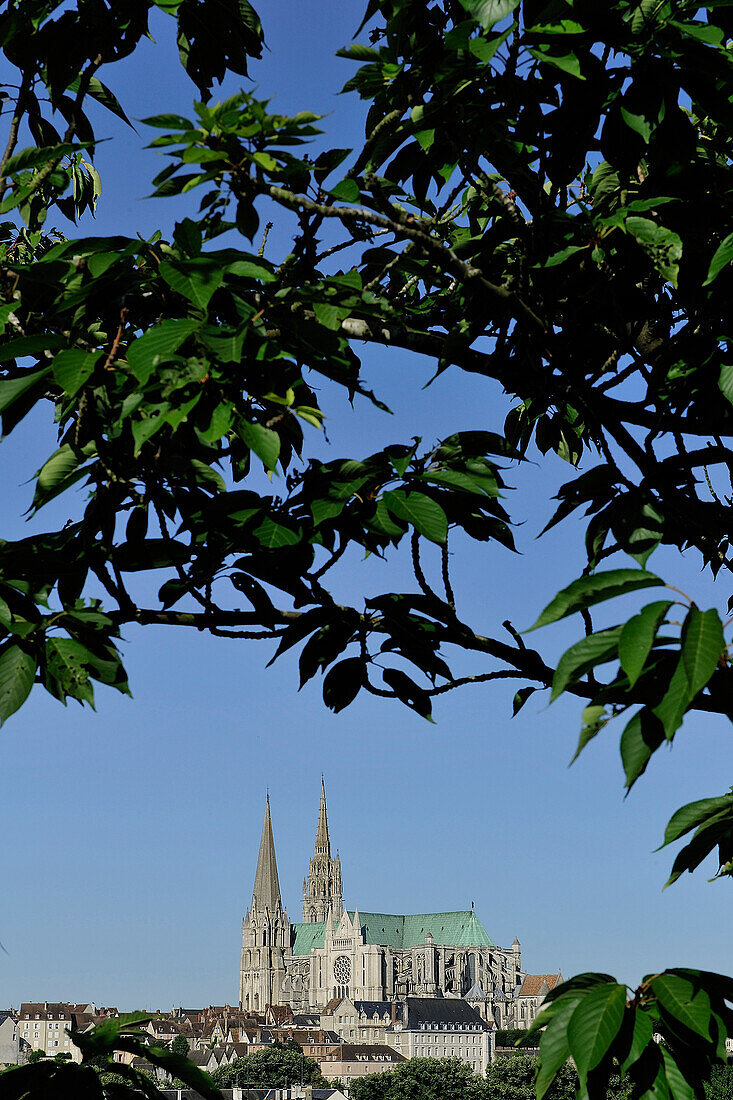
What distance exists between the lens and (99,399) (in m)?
2.39

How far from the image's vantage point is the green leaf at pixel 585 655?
64.4 inches

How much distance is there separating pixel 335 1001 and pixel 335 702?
12953 centimetres

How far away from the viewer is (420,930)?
135 m

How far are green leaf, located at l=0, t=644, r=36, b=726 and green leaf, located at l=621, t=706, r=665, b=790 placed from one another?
1.08m

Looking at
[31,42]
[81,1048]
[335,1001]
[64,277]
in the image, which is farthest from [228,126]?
[335,1001]

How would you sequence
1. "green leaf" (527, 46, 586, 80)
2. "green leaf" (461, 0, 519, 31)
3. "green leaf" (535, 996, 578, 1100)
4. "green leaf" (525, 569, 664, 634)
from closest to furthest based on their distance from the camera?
"green leaf" (525, 569, 664, 634), "green leaf" (535, 996, 578, 1100), "green leaf" (461, 0, 519, 31), "green leaf" (527, 46, 586, 80)

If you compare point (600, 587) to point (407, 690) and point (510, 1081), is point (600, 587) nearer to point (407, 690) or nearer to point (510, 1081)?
point (407, 690)

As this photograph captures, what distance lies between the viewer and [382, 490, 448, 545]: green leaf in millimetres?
2246

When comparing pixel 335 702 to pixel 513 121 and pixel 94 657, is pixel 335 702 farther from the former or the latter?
pixel 513 121


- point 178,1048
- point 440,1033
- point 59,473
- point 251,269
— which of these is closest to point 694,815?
point 251,269

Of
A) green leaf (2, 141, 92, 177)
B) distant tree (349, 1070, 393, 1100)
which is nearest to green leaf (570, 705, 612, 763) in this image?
green leaf (2, 141, 92, 177)

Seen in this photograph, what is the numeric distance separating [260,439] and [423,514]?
1.16 feet

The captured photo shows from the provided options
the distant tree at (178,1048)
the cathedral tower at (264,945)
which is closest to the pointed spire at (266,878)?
the cathedral tower at (264,945)

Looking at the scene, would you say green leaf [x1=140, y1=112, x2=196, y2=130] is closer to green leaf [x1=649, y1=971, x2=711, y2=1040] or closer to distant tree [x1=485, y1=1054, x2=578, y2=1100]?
green leaf [x1=649, y1=971, x2=711, y2=1040]
